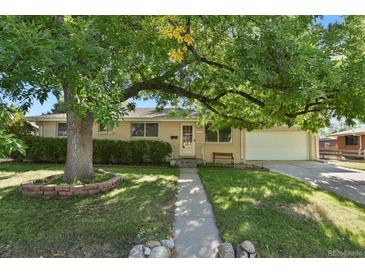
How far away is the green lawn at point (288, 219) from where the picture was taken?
389 cm

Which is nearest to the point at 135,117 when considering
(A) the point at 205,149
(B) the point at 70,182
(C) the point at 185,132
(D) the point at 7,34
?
(C) the point at 185,132

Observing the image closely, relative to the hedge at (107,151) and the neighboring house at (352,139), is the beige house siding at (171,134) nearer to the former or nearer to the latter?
the hedge at (107,151)

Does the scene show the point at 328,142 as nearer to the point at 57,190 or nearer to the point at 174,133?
the point at 174,133

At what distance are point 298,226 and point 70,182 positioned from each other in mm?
5732

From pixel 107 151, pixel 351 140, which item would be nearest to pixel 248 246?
pixel 107 151

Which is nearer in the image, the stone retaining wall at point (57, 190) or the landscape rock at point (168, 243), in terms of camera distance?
the landscape rock at point (168, 243)

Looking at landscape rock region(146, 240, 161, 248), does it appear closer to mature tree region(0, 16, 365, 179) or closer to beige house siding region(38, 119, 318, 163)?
mature tree region(0, 16, 365, 179)

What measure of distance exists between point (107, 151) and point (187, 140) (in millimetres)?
→ 5031

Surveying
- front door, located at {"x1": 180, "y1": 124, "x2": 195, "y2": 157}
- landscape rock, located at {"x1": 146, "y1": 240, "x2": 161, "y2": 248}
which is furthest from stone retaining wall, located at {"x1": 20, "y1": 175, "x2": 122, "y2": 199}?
front door, located at {"x1": 180, "y1": 124, "x2": 195, "y2": 157}

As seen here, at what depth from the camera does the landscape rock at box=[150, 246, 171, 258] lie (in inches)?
135

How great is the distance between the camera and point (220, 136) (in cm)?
1566

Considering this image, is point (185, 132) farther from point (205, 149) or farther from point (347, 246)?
point (347, 246)

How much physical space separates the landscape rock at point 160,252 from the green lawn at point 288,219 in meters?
1.07

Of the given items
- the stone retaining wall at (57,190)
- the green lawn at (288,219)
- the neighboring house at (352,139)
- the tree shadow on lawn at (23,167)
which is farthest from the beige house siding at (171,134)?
the neighboring house at (352,139)
